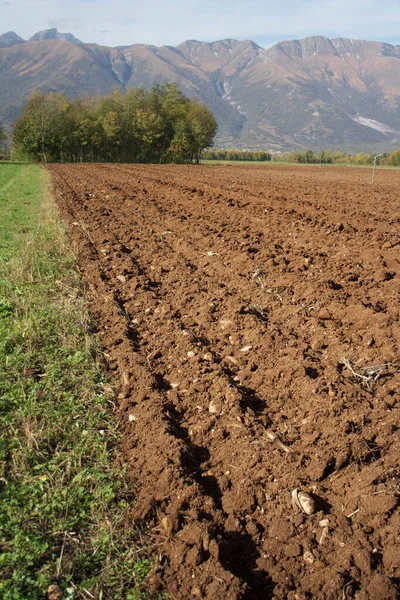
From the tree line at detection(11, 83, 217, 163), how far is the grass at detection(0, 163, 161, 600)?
189 feet

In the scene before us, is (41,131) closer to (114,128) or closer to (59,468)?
(114,128)

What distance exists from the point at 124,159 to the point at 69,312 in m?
62.3

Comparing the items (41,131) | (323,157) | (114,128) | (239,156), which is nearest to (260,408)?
(41,131)

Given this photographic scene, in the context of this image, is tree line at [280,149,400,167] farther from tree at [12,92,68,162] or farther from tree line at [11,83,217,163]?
tree at [12,92,68,162]

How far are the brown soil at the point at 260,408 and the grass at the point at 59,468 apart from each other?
0.18 m

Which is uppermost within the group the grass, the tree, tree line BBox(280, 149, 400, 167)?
the tree

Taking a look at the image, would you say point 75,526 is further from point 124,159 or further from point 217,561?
point 124,159

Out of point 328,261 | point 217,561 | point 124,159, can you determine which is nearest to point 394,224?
point 328,261

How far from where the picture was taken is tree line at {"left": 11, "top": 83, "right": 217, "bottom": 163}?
192ft

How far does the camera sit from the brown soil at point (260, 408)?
2816 millimetres

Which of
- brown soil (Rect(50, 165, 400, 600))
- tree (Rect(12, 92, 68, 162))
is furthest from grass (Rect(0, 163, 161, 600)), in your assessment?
tree (Rect(12, 92, 68, 162))

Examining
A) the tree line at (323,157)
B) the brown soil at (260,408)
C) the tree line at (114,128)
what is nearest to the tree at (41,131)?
the tree line at (114,128)

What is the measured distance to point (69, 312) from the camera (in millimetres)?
6262

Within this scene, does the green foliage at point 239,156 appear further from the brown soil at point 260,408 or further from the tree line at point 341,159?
the brown soil at point 260,408
